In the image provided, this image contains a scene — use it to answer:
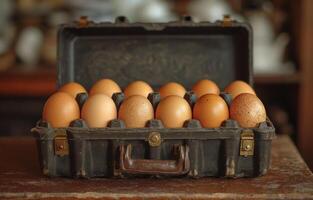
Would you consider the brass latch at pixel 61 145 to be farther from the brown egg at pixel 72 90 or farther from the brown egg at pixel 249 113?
the brown egg at pixel 249 113

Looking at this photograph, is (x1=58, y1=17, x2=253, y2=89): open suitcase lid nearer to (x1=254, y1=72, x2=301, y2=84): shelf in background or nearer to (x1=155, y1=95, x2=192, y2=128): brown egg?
(x1=155, y1=95, x2=192, y2=128): brown egg

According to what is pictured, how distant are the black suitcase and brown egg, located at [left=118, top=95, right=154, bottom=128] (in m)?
0.03

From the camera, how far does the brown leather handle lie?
1.24 metres

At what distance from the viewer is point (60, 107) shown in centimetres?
130

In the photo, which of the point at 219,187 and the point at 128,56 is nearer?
the point at 219,187

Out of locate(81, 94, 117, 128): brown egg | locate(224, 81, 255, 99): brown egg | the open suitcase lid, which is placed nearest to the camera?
locate(81, 94, 117, 128): brown egg

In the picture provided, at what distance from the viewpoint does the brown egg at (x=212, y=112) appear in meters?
1.29

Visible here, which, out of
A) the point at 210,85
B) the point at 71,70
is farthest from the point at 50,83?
the point at 210,85

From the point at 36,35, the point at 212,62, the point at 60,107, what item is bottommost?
the point at 60,107

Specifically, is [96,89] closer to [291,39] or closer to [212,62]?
[212,62]

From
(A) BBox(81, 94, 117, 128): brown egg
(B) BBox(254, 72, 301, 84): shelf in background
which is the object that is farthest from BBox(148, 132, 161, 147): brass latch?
(B) BBox(254, 72, 301, 84): shelf in background

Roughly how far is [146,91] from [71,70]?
1.09 ft

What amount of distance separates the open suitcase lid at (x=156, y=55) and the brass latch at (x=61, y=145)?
17.1 inches

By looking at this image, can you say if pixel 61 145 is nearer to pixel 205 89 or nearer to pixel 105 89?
pixel 105 89
